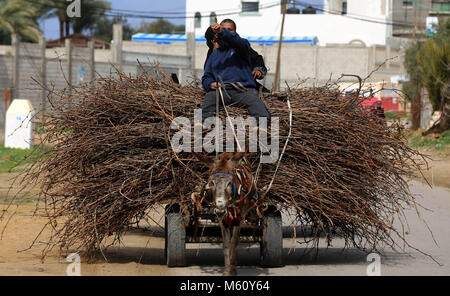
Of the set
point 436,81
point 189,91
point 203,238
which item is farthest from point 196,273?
point 436,81

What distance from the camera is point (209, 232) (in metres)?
7.77

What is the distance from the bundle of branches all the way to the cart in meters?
0.16

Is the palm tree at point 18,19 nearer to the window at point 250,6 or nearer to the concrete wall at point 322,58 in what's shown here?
the concrete wall at point 322,58

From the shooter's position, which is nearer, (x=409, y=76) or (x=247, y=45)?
(x=247, y=45)

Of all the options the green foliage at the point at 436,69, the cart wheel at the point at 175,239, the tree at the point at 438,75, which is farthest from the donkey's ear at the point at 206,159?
the green foliage at the point at 436,69

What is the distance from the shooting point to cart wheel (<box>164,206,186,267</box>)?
7.59 meters

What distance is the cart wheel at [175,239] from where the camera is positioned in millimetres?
7594

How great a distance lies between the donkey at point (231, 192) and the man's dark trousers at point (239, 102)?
3.04 ft

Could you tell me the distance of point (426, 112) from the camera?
31062 millimetres

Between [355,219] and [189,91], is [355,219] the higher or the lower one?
the lower one

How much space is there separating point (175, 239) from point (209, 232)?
37cm
